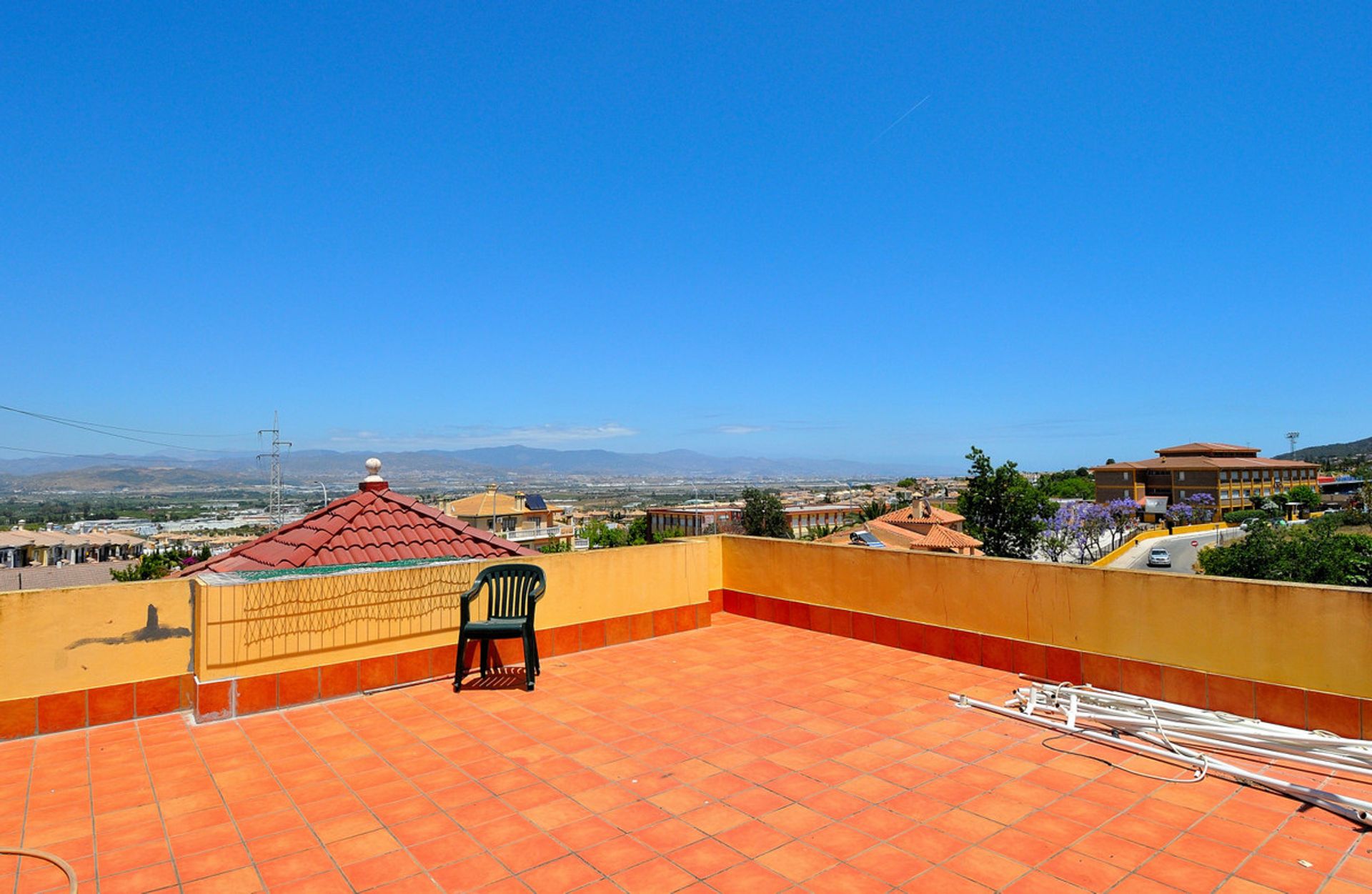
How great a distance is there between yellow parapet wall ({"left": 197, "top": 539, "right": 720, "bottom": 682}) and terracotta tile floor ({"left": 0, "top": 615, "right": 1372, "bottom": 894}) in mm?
401

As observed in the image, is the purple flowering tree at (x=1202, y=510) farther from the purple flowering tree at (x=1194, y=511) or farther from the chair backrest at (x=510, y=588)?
the chair backrest at (x=510, y=588)

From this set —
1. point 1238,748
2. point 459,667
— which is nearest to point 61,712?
point 459,667

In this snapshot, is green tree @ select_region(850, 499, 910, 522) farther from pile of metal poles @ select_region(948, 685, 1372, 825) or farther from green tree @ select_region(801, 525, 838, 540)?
pile of metal poles @ select_region(948, 685, 1372, 825)

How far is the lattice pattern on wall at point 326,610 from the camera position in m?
4.55

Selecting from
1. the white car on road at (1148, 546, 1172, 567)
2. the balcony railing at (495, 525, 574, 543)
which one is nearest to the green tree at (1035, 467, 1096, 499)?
the white car on road at (1148, 546, 1172, 567)

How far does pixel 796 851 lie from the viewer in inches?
113

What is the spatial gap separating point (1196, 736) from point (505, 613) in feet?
14.7

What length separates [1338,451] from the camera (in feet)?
500

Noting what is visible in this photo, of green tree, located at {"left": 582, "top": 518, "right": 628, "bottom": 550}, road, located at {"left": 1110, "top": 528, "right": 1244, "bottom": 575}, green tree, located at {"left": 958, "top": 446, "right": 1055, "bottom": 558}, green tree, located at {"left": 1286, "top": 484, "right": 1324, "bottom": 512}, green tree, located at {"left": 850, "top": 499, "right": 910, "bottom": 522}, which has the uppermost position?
green tree, located at {"left": 958, "top": 446, "right": 1055, "bottom": 558}

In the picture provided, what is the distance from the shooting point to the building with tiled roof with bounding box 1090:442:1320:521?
7625cm

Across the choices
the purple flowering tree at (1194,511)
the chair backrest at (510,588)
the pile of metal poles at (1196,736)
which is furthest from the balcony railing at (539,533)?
the purple flowering tree at (1194,511)

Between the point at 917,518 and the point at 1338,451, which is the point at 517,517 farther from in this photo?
the point at 1338,451

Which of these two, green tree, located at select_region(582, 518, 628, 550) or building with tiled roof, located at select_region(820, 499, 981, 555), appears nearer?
building with tiled roof, located at select_region(820, 499, 981, 555)

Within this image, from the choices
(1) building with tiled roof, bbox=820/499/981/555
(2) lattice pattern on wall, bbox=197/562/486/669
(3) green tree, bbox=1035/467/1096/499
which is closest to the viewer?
(2) lattice pattern on wall, bbox=197/562/486/669
